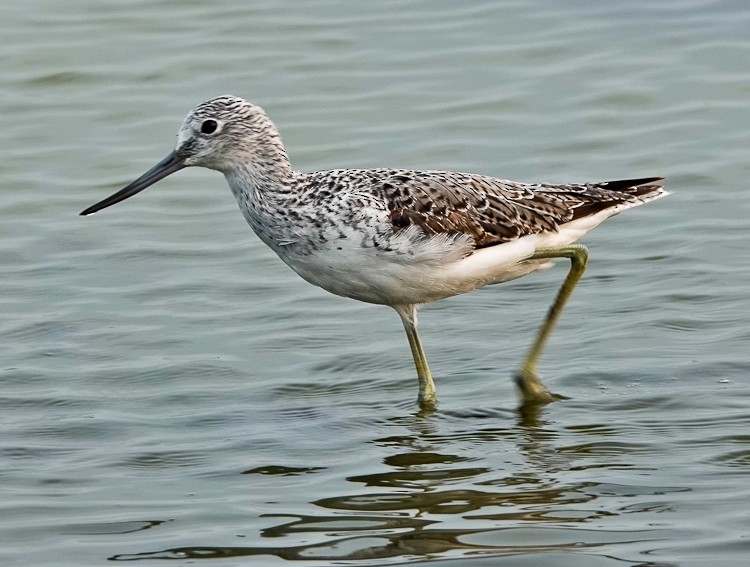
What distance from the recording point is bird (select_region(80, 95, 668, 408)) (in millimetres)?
8758

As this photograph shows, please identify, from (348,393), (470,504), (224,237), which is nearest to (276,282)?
(224,237)

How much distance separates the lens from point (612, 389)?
9.16 meters

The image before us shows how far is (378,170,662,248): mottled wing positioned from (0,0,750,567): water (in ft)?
3.01

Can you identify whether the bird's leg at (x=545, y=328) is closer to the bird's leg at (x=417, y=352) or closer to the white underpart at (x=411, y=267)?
the white underpart at (x=411, y=267)

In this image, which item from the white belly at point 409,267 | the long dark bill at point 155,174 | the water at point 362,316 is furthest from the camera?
the long dark bill at point 155,174

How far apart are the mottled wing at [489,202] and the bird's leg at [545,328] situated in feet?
0.74

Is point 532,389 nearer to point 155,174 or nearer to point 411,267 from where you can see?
point 411,267

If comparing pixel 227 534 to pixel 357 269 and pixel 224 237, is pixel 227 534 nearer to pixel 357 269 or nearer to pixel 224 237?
pixel 357 269

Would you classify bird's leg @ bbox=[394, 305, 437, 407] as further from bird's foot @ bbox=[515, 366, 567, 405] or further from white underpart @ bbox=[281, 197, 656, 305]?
bird's foot @ bbox=[515, 366, 567, 405]

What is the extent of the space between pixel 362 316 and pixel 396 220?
223cm

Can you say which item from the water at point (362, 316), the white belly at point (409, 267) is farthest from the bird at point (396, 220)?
the water at point (362, 316)

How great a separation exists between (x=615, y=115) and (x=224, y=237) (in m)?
4.30

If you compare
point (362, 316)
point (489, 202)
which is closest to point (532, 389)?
point (489, 202)

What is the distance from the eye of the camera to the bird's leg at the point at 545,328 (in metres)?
9.05
